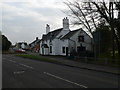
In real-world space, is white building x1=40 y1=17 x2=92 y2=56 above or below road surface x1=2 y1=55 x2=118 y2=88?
above

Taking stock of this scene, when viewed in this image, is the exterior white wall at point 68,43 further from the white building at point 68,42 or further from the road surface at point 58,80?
the road surface at point 58,80

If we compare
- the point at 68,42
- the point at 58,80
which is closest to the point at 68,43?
the point at 68,42

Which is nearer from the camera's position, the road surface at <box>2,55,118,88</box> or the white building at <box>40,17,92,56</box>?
the road surface at <box>2,55,118,88</box>

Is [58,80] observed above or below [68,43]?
below

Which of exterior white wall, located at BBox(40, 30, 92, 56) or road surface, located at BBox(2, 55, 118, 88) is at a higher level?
exterior white wall, located at BBox(40, 30, 92, 56)

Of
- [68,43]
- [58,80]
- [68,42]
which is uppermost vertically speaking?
[68,42]

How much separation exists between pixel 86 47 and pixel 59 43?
727 cm

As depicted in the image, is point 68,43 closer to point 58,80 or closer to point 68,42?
point 68,42

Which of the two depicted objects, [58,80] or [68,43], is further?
[68,43]

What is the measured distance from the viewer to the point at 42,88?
9.19 meters

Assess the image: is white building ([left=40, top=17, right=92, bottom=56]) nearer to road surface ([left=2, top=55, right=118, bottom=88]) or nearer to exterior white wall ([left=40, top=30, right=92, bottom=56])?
exterior white wall ([left=40, top=30, right=92, bottom=56])

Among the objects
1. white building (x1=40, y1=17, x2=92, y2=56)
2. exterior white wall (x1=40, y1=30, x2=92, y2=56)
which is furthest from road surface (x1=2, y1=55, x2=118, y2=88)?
exterior white wall (x1=40, y1=30, x2=92, y2=56)

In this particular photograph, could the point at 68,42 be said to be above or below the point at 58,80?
above

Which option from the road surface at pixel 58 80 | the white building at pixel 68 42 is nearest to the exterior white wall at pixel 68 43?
the white building at pixel 68 42
